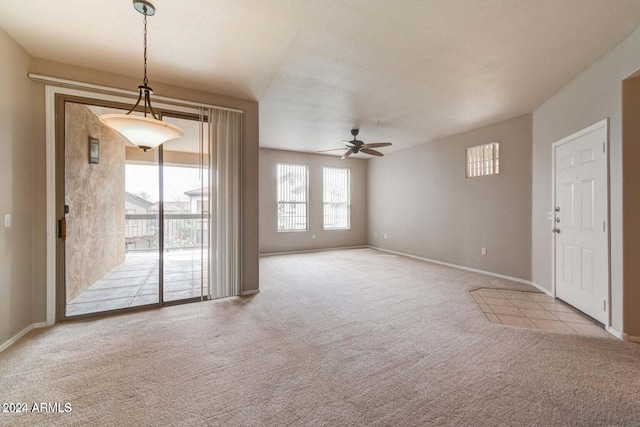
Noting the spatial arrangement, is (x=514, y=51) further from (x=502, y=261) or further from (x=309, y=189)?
(x=309, y=189)

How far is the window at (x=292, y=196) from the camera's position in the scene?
7.35 m

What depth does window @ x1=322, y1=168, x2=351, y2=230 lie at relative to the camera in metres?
8.05

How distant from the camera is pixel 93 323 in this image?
9.67 ft

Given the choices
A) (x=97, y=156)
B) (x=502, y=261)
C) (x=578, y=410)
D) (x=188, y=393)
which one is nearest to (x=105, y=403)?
(x=188, y=393)

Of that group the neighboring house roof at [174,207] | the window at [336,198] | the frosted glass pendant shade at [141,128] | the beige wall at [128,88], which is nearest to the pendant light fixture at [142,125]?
the frosted glass pendant shade at [141,128]

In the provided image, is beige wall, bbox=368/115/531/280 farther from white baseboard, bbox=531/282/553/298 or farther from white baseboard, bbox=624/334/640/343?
white baseboard, bbox=624/334/640/343

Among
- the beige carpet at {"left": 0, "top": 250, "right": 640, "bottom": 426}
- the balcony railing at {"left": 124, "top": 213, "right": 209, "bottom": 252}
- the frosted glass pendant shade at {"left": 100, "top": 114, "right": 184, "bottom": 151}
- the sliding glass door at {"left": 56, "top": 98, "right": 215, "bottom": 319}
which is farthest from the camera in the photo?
the balcony railing at {"left": 124, "top": 213, "right": 209, "bottom": 252}

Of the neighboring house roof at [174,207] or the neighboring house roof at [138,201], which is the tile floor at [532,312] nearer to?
the neighboring house roof at [174,207]

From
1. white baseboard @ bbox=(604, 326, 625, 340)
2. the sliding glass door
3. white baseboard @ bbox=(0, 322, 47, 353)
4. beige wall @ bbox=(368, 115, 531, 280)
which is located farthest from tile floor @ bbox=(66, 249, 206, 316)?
beige wall @ bbox=(368, 115, 531, 280)

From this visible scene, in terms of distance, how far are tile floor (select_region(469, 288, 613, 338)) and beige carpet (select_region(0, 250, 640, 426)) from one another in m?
0.20

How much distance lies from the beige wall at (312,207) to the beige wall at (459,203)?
0.57 metres

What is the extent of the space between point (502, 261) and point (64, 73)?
695 centimetres

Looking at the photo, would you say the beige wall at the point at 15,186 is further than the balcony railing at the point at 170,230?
No

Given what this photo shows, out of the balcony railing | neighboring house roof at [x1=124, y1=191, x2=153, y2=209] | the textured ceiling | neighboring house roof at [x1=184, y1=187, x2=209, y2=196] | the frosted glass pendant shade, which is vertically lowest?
the balcony railing
